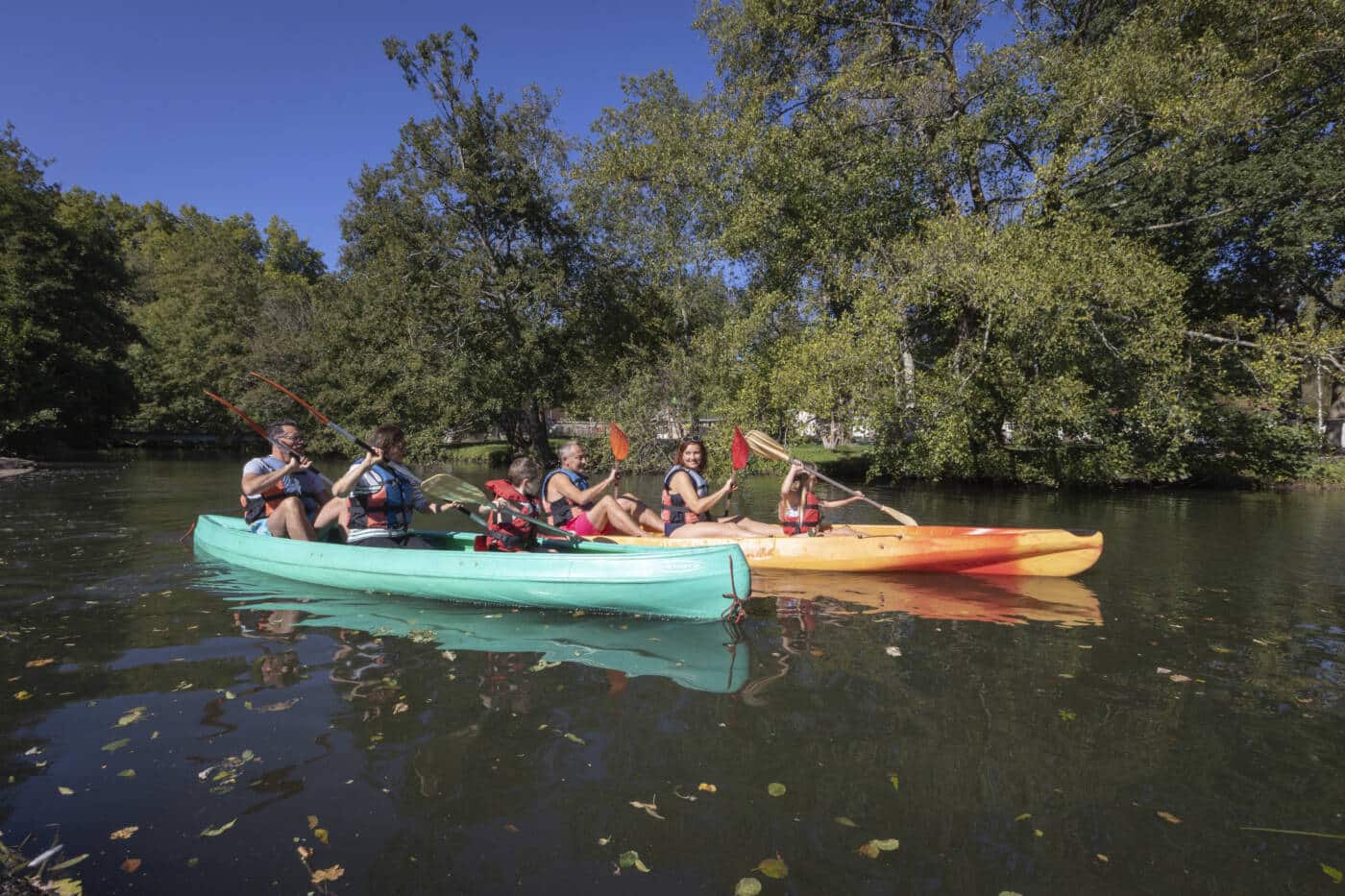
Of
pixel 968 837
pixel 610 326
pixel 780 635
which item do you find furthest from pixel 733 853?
pixel 610 326

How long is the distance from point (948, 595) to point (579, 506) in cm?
390

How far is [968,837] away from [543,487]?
578cm

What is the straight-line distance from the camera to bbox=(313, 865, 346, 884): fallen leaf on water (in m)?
2.67

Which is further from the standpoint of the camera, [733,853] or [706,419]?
[706,419]

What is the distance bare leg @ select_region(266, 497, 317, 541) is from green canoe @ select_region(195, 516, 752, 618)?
0.21 meters

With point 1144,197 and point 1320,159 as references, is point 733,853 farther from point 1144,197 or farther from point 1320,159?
point 1320,159

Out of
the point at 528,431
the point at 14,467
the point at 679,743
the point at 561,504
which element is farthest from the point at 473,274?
the point at 679,743

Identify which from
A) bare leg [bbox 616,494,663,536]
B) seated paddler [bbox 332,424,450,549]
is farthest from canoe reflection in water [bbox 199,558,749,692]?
bare leg [bbox 616,494,663,536]

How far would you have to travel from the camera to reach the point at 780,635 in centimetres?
568

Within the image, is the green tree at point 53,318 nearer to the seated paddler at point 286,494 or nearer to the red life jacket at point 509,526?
the seated paddler at point 286,494

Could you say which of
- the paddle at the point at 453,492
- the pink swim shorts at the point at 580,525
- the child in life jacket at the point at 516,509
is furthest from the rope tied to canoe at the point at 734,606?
the pink swim shorts at the point at 580,525

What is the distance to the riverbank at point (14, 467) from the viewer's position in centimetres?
1909

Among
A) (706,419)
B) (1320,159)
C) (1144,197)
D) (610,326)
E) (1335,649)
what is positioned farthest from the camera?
(610,326)

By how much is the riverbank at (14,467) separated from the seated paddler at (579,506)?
18.3m
